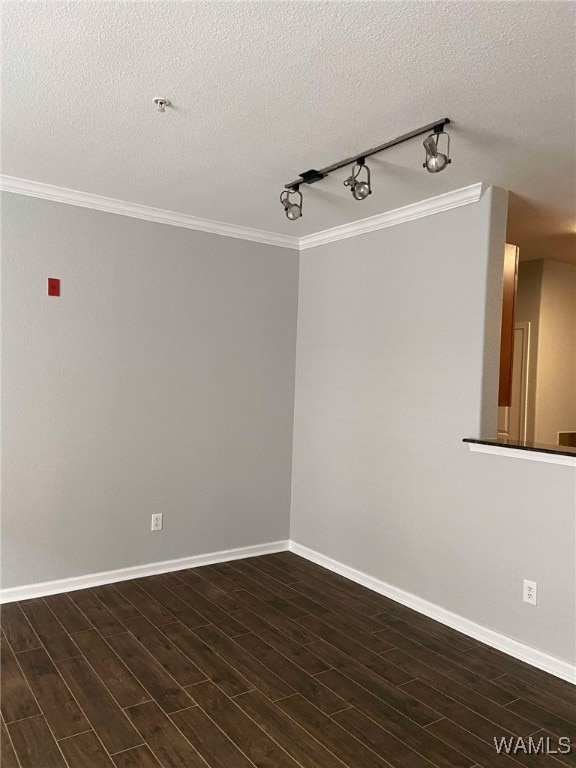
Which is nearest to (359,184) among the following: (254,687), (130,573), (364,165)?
(364,165)

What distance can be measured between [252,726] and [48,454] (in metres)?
2.12

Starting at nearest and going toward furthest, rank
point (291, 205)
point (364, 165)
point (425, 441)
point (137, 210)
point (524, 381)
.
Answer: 1. point (364, 165)
2. point (291, 205)
3. point (425, 441)
4. point (137, 210)
5. point (524, 381)

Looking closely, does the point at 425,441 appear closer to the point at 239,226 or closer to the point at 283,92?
the point at 239,226

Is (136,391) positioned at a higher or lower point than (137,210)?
lower

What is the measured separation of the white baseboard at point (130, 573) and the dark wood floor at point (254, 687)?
3.5 inches

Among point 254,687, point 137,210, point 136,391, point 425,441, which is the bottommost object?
point 254,687

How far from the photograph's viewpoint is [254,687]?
2.72 metres

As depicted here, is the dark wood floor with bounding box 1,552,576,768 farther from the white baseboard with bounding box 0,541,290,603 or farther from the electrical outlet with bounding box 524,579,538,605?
the electrical outlet with bounding box 524,579,538,605

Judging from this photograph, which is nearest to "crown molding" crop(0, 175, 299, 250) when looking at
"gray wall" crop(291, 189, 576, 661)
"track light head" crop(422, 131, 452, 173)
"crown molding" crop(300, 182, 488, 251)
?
"crown molding" crop(300, 182, 488, 251)

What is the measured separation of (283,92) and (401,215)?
1720 mm

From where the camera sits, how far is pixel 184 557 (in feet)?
14.0

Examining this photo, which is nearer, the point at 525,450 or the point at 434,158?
the point at 434,158

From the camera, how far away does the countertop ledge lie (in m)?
2.90

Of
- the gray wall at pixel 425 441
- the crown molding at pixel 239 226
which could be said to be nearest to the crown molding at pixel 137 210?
the crown molding at pixel 239 226
